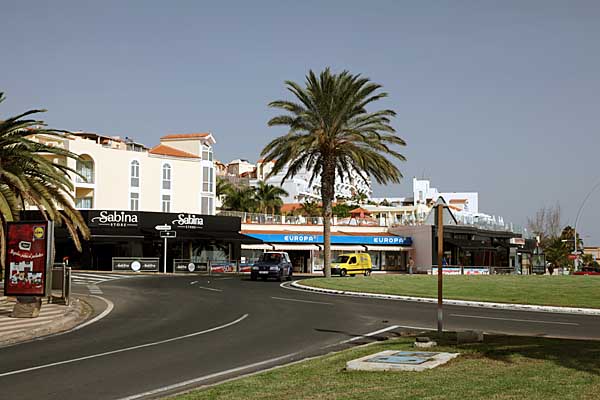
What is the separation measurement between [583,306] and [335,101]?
23753 millimetres

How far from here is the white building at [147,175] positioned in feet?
215

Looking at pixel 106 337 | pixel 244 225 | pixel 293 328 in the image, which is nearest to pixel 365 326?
pixel 293 328

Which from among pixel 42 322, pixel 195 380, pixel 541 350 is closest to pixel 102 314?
pixel 42 322

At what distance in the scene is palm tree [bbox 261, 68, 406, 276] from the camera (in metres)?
45.9

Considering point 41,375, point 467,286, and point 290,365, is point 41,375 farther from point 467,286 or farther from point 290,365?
point 467,286

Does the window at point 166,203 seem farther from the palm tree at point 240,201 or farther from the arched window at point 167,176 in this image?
the palm tree at point 240,201

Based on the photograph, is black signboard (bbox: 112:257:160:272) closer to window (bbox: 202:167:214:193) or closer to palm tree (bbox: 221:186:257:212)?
window (bbox: 202:167:214:193)

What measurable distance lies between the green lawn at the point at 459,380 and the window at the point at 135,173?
58.6 m

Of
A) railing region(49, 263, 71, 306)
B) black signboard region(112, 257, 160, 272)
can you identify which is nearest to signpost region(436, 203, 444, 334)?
railing region(49, 263, 71, 306)

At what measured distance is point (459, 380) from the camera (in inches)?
361

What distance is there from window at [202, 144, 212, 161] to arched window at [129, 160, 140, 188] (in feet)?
27.5

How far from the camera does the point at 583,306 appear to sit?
25.9 m

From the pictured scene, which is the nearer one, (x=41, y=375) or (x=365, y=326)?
(x=41, y=375)

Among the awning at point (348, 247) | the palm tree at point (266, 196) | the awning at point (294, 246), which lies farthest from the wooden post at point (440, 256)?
the palm tree at point (266, 196)
